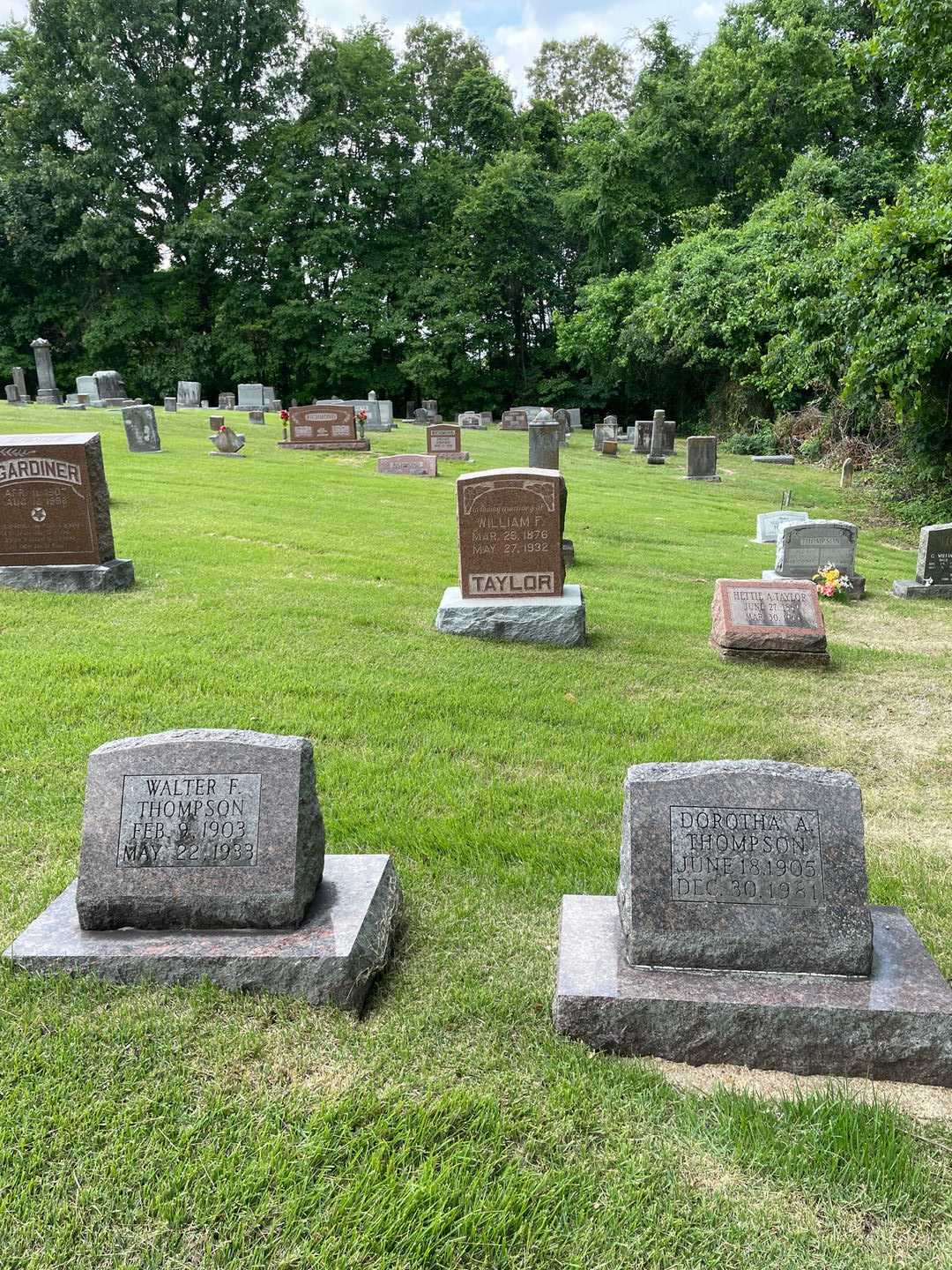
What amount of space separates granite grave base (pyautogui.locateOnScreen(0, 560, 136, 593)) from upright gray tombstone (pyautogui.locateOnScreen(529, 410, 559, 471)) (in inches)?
384

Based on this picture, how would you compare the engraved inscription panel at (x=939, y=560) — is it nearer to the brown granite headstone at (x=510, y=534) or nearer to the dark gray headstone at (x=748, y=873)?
the brown granite headstone at (x=510, y=534)

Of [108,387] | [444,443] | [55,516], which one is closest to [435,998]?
[55,516]

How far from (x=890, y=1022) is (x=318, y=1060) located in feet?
5.97

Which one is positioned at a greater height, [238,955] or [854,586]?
[238,955]

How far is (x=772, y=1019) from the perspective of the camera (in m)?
2.86

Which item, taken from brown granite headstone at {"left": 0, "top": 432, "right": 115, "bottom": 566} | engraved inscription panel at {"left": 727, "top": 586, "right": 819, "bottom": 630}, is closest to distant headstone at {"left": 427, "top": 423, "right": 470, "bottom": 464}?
brown granite headstone at {"left": 0, "top": 432, "right": 115, "bottom": 566}

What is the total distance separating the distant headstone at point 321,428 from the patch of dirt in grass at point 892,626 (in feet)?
48.0

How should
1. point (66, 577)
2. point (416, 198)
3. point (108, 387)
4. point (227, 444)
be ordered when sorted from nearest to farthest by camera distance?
point (66, 577) → point (227, 444) → point (108, 387) → point (416, 198)

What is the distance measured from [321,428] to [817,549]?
1437cm

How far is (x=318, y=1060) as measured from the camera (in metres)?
2.80

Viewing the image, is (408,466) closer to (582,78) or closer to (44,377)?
(44,377)

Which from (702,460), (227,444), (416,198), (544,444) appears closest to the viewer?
(544,444)

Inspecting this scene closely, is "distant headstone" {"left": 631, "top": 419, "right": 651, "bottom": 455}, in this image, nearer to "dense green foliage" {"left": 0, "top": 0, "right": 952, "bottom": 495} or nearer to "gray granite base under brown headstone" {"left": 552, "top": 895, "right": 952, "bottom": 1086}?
"dense green foliage" {"left": 0, "top": 0, "right": 952, "bottom": 495}

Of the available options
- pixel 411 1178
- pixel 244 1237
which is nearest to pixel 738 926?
pixel 411 1178
